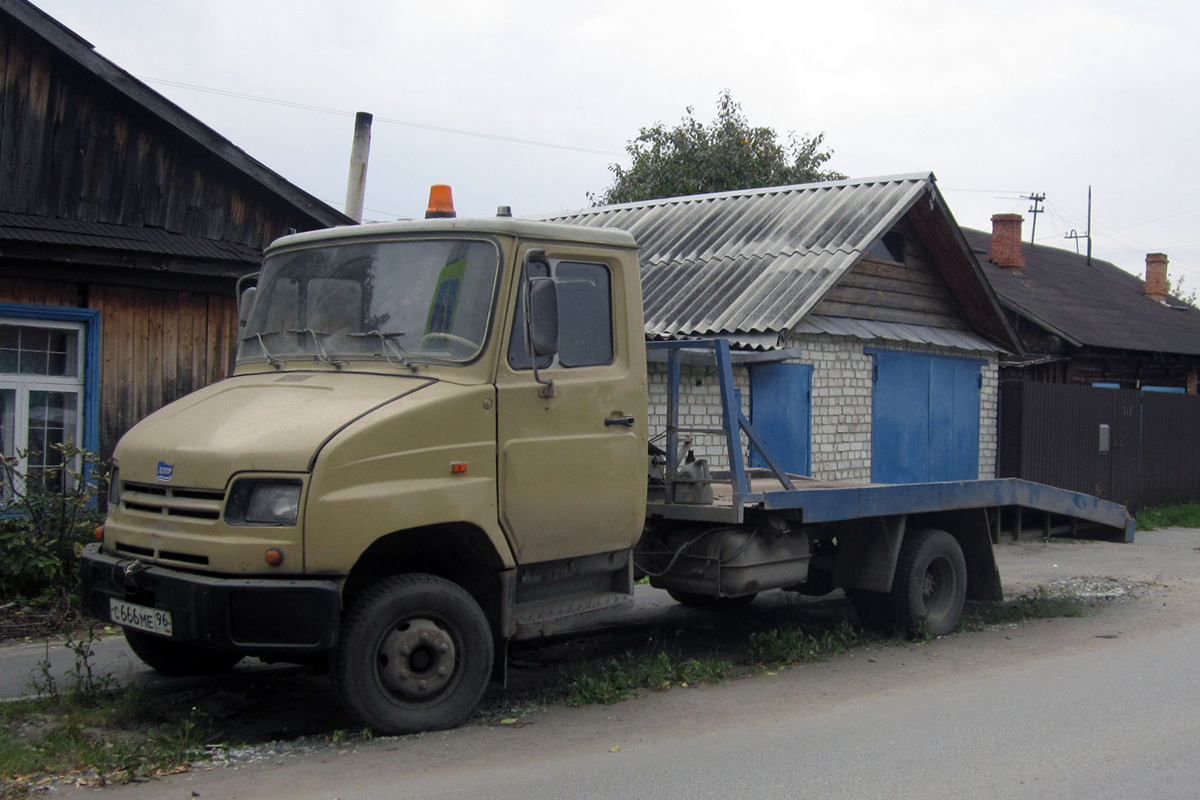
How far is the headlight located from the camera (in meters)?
5.20

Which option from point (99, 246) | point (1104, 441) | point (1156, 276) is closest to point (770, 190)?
point (1104, 441)

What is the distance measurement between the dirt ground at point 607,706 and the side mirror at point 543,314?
1.98 meters

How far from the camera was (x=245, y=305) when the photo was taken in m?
6.89

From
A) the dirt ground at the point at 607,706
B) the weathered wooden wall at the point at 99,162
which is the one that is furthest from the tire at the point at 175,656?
the weathered wooden wall at the point at 99,162

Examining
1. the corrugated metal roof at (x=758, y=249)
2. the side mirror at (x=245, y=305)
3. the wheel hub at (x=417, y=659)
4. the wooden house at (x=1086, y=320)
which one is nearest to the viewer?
the wheel hub at (x=417, y=659)

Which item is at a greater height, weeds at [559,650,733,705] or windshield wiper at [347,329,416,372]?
windshield wiper at [347,329,416,372]

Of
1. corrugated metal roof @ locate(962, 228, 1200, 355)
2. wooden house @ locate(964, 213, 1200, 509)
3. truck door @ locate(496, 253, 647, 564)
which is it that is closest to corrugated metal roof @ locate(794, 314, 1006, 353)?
wooden house @ locate(964, 213, 1200, 509)

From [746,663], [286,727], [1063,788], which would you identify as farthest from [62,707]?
[1063,788]

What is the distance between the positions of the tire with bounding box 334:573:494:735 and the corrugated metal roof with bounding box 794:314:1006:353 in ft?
29.3

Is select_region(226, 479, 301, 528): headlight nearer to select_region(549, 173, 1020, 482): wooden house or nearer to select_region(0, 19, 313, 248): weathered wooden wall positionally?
select_region(0, 19, 313, 248): weathered wooden wall

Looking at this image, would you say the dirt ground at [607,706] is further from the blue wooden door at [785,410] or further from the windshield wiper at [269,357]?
the blue wooden door at [785,410]

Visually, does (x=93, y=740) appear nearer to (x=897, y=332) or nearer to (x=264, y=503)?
(x=264, y=503)

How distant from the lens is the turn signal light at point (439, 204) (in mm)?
6465

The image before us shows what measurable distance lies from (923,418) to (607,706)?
10.8 meters
